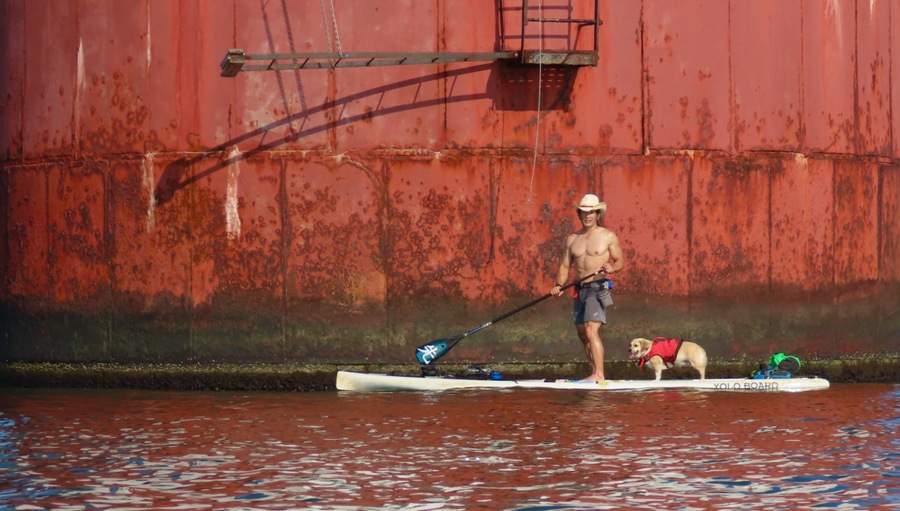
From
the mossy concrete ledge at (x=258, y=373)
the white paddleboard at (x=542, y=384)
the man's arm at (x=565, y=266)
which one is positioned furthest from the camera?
the mossy concrete ledge at (x=258, y=373)

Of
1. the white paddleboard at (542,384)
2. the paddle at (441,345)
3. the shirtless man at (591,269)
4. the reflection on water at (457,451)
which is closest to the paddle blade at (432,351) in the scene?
the paddle at (441,345)

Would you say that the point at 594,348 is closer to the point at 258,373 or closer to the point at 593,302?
the point at 593,302

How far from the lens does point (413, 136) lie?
503 inches

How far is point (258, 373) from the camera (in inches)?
499

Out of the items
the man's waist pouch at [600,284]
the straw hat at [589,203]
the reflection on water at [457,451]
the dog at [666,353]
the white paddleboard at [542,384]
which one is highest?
the straw hat at [589,203]

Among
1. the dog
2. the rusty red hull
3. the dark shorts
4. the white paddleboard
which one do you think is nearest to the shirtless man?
the dark shorts

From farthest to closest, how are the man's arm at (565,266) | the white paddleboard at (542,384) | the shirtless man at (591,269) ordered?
the man's arm at (565,266)
the shirtless man at (591,269)
the white paddleboard at (542,384)

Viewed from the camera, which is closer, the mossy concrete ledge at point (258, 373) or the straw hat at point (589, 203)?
the straw hat at point (589, 203)

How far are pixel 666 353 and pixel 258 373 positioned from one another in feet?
12.1

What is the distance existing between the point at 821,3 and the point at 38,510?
32.4ft

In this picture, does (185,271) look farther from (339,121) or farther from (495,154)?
(495,154)

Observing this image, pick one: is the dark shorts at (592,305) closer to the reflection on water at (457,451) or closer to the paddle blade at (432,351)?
the reflection on water at (457,451)

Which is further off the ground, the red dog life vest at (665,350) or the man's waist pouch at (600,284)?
the man's waist pouch at (600,284)

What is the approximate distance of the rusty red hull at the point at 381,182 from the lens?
12742mm
